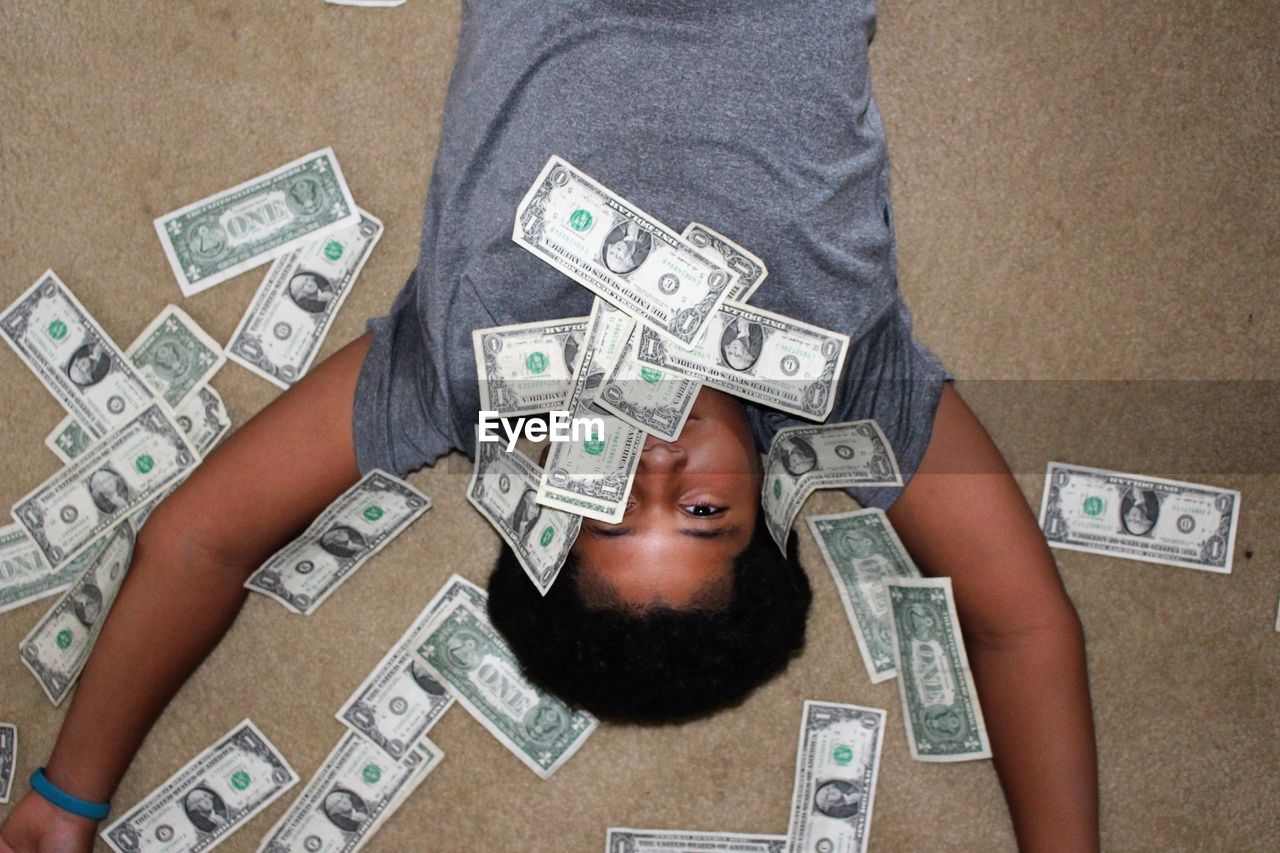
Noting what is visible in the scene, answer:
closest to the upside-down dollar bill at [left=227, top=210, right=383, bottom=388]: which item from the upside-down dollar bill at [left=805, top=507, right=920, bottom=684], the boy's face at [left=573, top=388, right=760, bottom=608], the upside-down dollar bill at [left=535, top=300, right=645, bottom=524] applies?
the upside-down dollar bill at [left=535, top=300, right=645, bottom=524]

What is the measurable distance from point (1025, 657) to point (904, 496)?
284mm

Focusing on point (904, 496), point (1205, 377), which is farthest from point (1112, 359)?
point (904, 496)

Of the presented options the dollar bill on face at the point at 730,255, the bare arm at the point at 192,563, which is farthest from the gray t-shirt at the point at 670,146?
the bare arm at the point at 192,563

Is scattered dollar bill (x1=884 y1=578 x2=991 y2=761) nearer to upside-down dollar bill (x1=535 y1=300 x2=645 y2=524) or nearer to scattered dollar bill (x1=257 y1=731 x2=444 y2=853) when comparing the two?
upside-down dollar bill (x1=535 y1=300 x2=645 y2=524)

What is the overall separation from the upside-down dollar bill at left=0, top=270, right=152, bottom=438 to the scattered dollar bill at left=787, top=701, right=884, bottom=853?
3.89ft

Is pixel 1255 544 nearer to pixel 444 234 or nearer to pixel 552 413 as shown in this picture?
pixel 552 413

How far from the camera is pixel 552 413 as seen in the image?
1335mm

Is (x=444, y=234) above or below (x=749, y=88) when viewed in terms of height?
below

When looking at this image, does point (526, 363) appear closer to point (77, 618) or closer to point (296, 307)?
point (296, 307)

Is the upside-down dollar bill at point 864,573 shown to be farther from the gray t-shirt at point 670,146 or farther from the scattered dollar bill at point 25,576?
the scattered dollar bill at point 25,576

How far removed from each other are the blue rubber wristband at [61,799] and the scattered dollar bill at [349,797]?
0.83ft

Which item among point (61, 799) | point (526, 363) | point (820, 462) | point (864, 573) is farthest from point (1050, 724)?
point (61, 799)

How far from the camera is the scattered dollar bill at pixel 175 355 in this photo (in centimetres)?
168

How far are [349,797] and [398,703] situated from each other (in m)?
0.16
